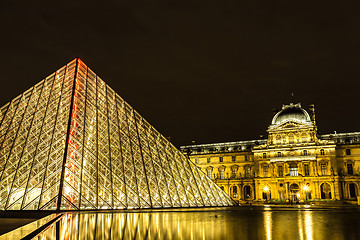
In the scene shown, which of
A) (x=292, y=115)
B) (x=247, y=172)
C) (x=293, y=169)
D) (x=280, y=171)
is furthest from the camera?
(x=247, y=172)

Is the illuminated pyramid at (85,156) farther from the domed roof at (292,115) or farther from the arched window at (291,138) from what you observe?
the domed roof at (292,115)

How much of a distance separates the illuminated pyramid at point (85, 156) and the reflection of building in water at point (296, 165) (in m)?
27.2

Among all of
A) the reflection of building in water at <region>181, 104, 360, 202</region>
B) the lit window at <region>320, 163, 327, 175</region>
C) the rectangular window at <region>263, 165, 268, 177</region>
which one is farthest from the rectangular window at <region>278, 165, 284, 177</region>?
the lit window at <region>320, 163, 327, 175</region>

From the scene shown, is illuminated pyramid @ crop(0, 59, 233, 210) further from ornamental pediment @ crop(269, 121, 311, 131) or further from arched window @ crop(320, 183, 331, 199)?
arched window @ crop(320, 183, 331, 199)

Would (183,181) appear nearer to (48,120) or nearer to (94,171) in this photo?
(94,171)

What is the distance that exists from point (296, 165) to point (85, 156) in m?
39.7

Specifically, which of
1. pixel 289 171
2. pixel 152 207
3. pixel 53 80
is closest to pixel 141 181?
pixel 152 207

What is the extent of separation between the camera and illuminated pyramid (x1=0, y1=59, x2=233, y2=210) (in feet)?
52.8

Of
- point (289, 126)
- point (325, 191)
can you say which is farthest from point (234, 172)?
point (325, 191)

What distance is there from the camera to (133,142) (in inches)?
861

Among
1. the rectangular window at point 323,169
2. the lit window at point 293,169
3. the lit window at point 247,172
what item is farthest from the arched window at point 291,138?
the lit window at point 247,172

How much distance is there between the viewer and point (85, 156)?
704 inches

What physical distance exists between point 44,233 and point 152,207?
10.1 m

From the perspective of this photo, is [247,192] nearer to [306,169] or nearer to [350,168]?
[306,169]
